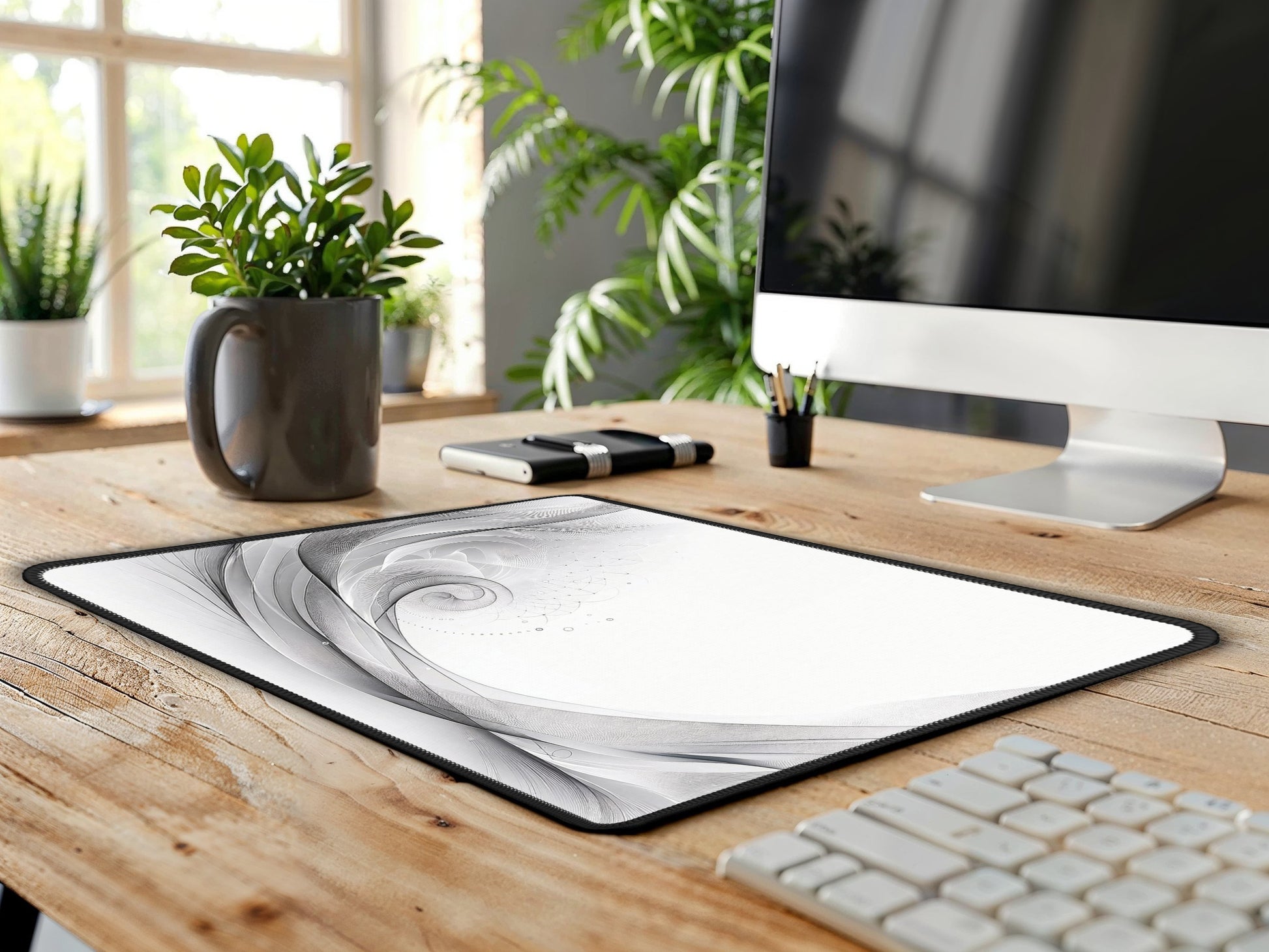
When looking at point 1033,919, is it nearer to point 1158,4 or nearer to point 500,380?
point 1158,4

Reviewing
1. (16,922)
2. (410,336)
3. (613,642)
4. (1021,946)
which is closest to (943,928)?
(1021,946)

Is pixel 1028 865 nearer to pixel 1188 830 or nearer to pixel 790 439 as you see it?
pixel 1188 830

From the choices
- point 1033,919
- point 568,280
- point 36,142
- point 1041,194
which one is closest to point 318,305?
point 1041,194

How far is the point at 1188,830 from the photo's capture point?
37 cm

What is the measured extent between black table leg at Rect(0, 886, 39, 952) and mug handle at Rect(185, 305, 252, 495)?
307 mm

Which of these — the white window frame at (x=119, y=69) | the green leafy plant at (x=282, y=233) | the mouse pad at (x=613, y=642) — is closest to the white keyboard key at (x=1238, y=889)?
the mouse pad at (x=613, y=642)

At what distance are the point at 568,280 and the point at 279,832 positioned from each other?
2.77 m

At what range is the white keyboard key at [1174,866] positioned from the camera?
1.11ft

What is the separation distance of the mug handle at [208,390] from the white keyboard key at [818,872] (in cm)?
66

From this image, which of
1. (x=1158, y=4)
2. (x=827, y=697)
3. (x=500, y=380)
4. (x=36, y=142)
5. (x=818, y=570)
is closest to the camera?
(x=827, y=697)

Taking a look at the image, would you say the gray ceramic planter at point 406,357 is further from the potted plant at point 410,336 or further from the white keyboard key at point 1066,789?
the white keyboard key at point 1066,789

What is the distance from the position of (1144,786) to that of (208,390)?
70 cm

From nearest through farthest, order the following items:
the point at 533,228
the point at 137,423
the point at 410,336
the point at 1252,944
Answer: the point at 1252,944
the point at 137,423
the point at 410,336
the point at 533,228

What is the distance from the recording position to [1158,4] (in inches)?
33.8
